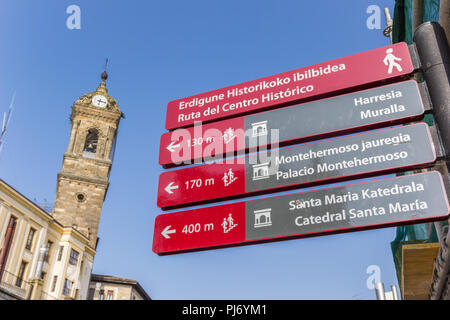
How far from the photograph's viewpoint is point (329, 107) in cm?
414

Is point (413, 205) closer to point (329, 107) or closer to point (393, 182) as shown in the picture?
point (393, 182)

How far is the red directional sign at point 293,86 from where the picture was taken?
4020 millimetres

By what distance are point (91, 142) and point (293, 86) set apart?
146 ft

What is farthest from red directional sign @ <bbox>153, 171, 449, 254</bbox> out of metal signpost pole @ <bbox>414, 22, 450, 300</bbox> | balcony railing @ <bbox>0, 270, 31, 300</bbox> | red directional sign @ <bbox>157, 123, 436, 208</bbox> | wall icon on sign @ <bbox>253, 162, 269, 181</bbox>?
balcony railing @ <bbox>0, 270, 31, 300</bbox>

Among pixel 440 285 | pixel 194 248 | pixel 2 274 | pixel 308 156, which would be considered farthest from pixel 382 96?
pixel 2 274

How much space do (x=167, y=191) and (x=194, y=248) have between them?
831 millimetres

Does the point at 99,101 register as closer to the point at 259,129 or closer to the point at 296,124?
the point at 259,129

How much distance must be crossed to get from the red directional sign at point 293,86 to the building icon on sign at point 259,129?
0.27 m

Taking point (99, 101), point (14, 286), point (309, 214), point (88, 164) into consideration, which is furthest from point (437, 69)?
point (99, 101)

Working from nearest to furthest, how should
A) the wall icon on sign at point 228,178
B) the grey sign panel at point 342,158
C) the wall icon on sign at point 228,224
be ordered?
the grey sign panel at point 342,158
the wall icon on sign at point 228,224
the wall icon on sign at point 228,178

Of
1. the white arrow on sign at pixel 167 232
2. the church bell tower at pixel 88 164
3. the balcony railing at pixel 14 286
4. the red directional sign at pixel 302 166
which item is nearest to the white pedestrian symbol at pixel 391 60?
the red directional sign at pixel 302 166

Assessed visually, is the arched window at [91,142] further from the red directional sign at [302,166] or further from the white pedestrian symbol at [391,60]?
the white pedestrian symbol at [391,60]

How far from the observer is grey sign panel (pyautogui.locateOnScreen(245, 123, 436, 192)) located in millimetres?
3422

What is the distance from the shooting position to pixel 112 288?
41281 mm
